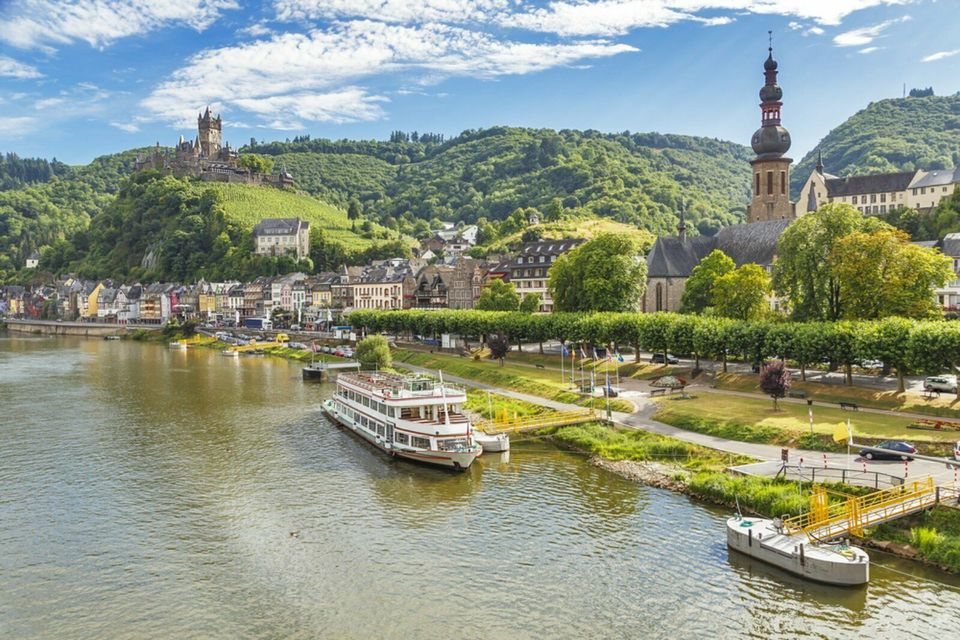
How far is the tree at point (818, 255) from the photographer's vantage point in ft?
207

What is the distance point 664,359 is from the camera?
73.1 meters

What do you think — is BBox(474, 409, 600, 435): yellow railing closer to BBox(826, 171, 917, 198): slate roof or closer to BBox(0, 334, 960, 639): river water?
BBox(0, 334, 960, 639): river water

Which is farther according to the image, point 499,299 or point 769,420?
point 499,299

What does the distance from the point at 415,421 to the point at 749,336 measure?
27.8m

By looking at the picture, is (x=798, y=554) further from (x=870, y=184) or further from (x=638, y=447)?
(x=870, y=184)

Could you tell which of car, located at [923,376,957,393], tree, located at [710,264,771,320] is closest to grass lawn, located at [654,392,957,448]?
car, located at [923,376,957,393]

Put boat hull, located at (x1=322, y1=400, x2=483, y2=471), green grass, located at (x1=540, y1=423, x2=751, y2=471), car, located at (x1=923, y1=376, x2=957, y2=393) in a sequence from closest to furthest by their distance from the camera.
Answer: green grass, located at (x1=540, y1=423, x2=751, y2=471) → boat hull, located at (x1=322, y1=400, x2=483, y2=471) → car, located at (x1=923, y1=376, x2=957, y2=393)

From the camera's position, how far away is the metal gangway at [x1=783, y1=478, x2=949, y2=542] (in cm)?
3042

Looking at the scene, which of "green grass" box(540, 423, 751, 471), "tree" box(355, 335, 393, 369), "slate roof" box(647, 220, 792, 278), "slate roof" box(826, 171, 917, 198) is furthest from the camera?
"slate roof" box(826, 171, 917, 198)

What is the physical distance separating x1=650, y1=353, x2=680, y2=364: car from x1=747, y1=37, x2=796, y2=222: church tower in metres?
38.5

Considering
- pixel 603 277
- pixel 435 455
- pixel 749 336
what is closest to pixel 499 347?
pixel 603 277

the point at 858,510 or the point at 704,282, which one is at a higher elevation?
the point at 704,282

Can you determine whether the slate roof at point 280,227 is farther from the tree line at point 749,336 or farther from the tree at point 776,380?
the tree at point 776,380

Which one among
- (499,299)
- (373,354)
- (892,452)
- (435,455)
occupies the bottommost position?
(435,455)
